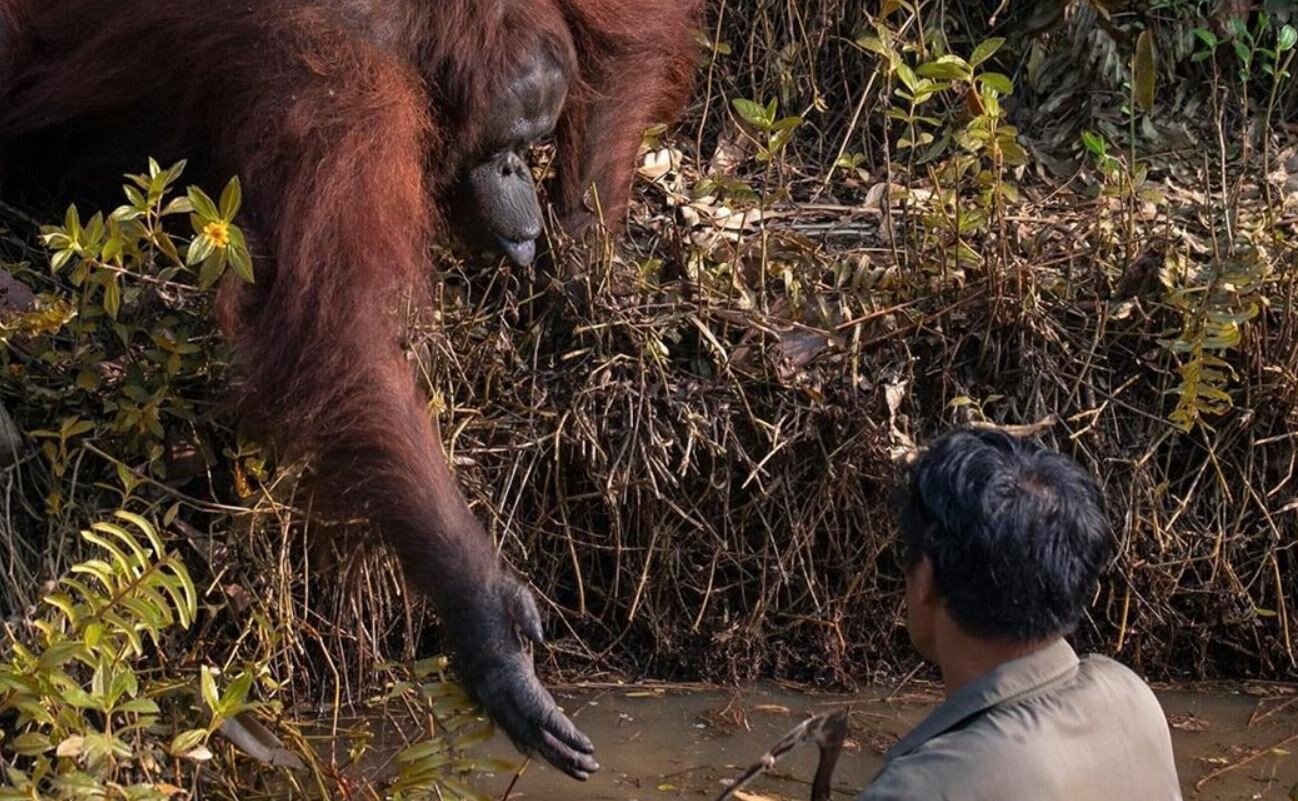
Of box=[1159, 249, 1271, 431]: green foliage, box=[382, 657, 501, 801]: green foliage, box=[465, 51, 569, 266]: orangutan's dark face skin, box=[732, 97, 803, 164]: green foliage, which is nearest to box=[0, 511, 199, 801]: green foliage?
box=[382, 657, 501, 801]: green foliage

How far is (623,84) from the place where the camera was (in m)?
4.34

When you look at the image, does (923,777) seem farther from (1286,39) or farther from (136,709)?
(1286,39)

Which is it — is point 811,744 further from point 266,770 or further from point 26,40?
point 26,40

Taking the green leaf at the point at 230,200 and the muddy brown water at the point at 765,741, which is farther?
the muddy brown water at the point at 765,741

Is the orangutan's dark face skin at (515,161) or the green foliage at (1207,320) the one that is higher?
A: the orangutan's dark face skin at (515,161)

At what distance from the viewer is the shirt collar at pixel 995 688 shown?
2066mm

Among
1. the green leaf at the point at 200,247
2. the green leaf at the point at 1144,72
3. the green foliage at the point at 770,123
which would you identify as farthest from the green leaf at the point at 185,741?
the green leaf at the point at 1144,72

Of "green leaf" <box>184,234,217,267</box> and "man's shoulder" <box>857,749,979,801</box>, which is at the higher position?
"green leaf" <box>184,234,217,267</box>

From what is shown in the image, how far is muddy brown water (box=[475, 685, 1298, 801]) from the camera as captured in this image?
12.6 feet

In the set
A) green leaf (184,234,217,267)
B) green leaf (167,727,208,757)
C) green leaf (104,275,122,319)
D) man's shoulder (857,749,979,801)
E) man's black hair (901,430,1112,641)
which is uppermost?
man's black hair (901,430,1112,641)

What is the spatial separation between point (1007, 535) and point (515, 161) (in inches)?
86.4

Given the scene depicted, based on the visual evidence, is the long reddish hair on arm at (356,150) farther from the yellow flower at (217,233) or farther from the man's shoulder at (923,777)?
the man's shoulder at (923,777)

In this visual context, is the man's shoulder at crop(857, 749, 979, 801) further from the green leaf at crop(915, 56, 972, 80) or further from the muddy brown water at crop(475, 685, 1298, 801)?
the green leaf at crop(915, 56, 972, 80)

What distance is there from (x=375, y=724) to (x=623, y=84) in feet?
5.05
